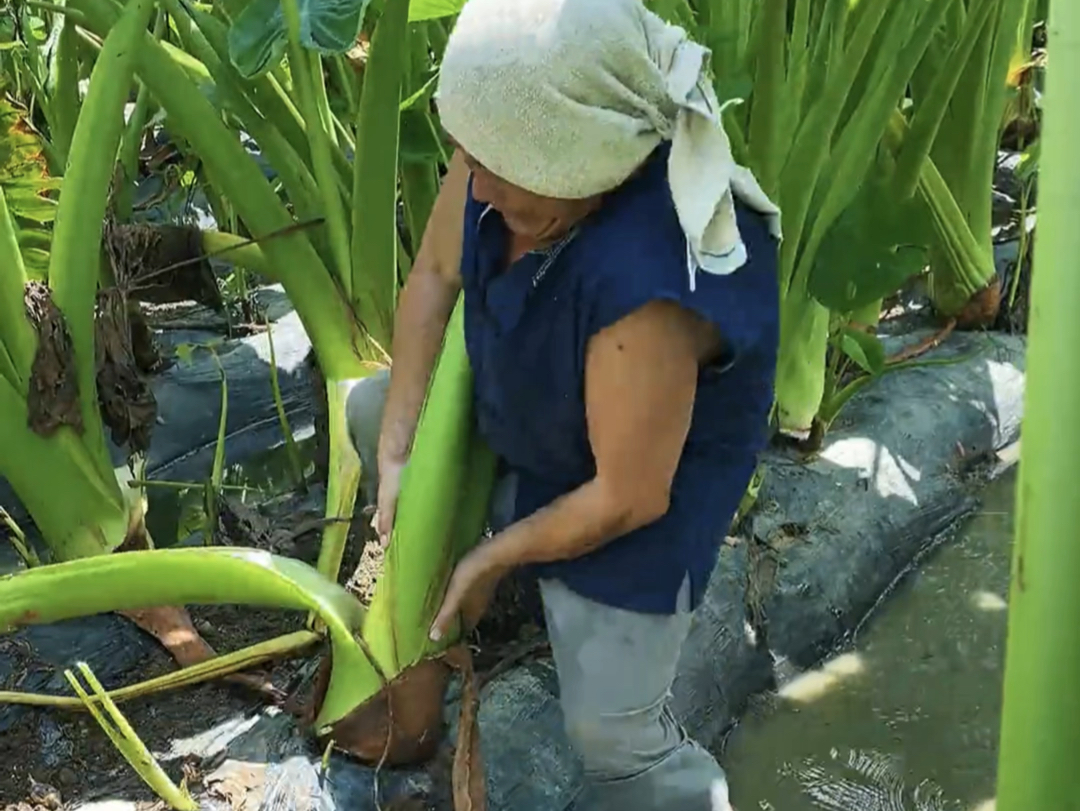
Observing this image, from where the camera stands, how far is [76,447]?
50.2 inches

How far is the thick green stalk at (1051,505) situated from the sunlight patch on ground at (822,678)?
3.59 feet

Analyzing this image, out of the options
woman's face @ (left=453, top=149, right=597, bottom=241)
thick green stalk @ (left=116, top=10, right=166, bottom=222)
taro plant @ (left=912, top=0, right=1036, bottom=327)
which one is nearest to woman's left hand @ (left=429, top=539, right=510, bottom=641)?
woman's face @ (left=453, top=149, right=597, bottom=241)

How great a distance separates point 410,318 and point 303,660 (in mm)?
337

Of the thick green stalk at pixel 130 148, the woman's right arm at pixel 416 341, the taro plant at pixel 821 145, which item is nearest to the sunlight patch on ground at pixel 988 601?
the taro plant at pixel 821 145

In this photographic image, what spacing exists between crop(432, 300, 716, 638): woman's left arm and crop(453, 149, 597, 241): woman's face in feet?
0.27

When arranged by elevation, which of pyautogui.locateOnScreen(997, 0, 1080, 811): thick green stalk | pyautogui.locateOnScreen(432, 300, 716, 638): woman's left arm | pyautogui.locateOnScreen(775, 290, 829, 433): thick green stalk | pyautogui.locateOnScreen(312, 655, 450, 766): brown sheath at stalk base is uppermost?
pyautogui.locateOnScreen(997, 0, 1080, 811): thick green stalk

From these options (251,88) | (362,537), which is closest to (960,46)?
(251,88)

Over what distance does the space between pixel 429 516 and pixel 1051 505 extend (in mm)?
738

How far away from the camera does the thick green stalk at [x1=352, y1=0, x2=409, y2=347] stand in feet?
4.29

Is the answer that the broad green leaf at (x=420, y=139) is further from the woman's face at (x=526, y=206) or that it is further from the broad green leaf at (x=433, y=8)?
the woman's face at (x=526, y=206)

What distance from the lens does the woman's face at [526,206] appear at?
0.82 m

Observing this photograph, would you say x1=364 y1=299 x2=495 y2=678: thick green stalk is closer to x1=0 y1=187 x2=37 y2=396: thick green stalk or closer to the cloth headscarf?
the cloth headscarf

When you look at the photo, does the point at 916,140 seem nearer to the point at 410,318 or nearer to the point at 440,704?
the point at 410,318

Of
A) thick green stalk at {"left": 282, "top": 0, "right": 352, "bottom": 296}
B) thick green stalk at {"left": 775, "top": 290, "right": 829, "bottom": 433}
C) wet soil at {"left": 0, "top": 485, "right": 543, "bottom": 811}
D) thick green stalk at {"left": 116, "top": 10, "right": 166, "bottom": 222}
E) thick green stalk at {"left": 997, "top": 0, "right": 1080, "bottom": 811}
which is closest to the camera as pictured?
thick green stalk at {"left": 997, "top": 0, "right": 1080, "bottom": 811}
